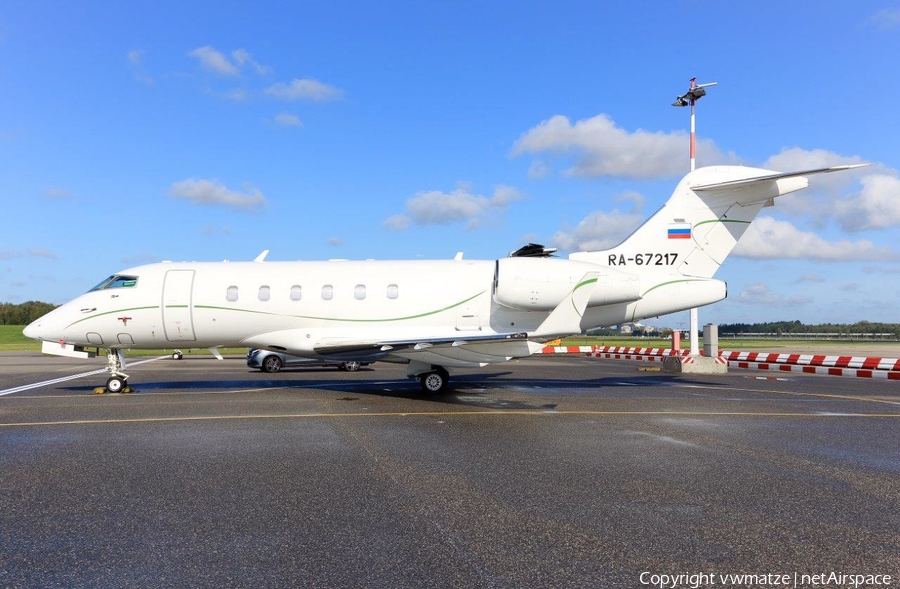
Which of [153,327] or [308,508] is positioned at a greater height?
[153,327]

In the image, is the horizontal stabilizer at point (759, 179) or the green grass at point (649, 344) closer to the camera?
the horizontal stabilizer at point (759, 179)

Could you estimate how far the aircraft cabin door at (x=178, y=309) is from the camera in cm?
1616

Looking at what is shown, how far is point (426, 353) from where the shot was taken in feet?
49.0

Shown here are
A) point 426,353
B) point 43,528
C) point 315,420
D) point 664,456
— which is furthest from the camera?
point 426,353

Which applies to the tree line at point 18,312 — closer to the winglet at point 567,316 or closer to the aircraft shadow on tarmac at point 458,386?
the aircraft shadow on tarmac at point 458,386

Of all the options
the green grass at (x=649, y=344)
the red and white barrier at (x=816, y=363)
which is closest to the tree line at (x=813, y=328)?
the green grass at (x=649, y=344)

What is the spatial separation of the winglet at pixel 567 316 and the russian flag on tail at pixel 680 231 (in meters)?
3.59

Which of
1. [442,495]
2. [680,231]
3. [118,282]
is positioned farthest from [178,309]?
[680,231]

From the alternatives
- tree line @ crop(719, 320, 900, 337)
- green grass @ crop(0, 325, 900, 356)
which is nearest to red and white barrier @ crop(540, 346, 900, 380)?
green grass @ crop(0, 325, 900, 356)

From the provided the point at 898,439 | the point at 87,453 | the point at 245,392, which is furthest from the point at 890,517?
the point at 245,392

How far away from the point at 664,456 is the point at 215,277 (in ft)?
40.8

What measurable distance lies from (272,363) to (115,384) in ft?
26.9

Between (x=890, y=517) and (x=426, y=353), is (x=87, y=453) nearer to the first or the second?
(x=426, y=353)

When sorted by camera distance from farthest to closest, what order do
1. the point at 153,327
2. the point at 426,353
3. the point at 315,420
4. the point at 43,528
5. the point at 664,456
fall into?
the point at 153,327
the point at 426,353
the point at 315,420
the point at 664,456
the point at 43,528
